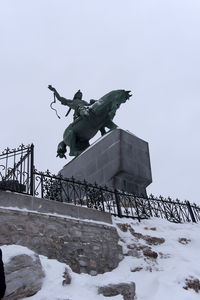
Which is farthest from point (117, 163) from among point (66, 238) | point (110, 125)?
point (66, 238)

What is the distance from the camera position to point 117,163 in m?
11.1

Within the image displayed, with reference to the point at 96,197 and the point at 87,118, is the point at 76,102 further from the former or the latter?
the point at 96,197

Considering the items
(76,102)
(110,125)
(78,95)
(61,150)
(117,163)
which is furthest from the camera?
(78,95)

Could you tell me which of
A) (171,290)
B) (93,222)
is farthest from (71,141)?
(171,290)

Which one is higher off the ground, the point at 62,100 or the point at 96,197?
the point at 62,100

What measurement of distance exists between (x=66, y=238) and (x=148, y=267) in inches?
68.3

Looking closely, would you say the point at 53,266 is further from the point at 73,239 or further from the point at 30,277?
the point at 73,239

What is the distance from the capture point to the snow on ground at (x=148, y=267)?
4.84 m

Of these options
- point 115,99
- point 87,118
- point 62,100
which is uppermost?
point 62,100

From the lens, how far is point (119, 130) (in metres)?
11.8

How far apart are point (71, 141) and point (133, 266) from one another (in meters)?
Answer: 7.37

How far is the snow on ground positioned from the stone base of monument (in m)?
2.35

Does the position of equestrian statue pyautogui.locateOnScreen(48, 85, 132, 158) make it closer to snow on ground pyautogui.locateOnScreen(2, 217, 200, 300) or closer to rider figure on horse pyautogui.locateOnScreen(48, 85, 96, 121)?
rider figure on horse pyautogui.locateOnScreen(48, 85, 96, 121)

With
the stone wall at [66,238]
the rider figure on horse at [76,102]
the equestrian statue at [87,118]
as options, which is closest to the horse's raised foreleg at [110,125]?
the equestrian statue at [87,118]
